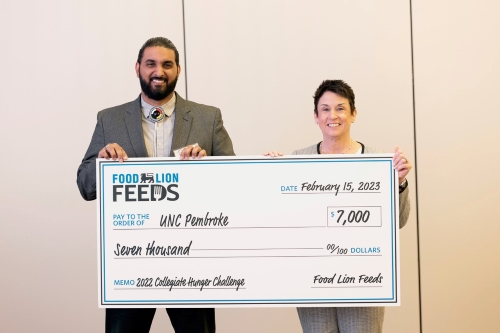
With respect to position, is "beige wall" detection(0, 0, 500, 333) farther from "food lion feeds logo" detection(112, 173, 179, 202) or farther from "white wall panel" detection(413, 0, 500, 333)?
"food lion feeds logo" detection(112, 173, 179, 202)

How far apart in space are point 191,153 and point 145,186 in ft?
0.75

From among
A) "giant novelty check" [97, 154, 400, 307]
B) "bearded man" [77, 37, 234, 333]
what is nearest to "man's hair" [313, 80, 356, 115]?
"giant novelty check" [97, 154, 400, 307]

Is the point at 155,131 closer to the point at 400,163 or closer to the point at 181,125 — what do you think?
the point at 181,125

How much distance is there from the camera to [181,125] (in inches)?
116

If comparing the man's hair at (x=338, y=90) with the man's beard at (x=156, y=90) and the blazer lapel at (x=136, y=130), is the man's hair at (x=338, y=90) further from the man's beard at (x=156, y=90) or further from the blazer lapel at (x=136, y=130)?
the blazer lapel at (x=136, y=130)

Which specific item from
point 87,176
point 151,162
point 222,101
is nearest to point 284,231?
point 151,162

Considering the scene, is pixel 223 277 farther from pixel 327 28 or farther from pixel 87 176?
pixel 327 28

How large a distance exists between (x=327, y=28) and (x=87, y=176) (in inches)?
79.0

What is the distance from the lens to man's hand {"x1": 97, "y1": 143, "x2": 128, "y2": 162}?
277cm

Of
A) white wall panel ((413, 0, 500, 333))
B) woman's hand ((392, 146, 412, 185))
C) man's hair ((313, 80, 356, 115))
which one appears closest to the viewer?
woman's hand ((392, 146, 412, 185))

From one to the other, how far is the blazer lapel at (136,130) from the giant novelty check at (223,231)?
0.12m

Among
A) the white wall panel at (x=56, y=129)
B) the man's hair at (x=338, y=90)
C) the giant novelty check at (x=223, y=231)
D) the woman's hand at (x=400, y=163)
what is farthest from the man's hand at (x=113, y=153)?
the white wall panel at (x=56, y=129)

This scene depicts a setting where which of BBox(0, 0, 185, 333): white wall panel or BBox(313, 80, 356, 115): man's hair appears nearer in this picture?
BBox(313, 80, 356, 115): man's hair

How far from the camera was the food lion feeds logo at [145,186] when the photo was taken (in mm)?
2787
